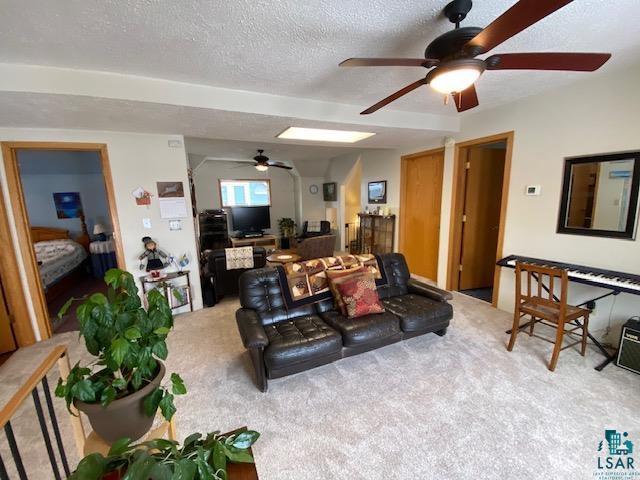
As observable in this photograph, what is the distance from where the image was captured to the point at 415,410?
1.86 m

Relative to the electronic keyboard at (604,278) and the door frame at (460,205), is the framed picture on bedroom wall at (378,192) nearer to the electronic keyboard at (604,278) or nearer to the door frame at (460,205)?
the door frame at (460,205)

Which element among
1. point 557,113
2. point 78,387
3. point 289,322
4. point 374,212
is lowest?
point 289,322

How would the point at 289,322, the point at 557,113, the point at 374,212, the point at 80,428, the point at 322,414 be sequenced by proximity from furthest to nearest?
the point at 374,212 → the point at 557,113 → the point at 289,322 → the point at 322,414 → the point at 80,428

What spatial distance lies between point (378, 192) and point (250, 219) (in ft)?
11.3

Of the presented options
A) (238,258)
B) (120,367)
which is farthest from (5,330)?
(120,367)

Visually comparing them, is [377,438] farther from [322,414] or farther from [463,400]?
[463,400]

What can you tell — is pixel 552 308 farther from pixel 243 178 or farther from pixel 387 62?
pixel 243 178

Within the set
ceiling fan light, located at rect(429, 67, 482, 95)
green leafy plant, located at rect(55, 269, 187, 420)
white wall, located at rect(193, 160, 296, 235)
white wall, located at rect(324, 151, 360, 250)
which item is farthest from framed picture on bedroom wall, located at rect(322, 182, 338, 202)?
green leafy plant, located at rect(55, 269, 187, 420)

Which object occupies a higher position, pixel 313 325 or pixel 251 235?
pixel 251 235

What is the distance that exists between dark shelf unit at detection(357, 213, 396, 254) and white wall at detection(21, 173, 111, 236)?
515cm

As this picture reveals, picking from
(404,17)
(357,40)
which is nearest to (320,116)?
(357,40)

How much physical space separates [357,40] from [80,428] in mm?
2641

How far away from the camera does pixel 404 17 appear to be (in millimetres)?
1496

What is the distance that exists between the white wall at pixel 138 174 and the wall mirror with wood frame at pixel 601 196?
4179mm
